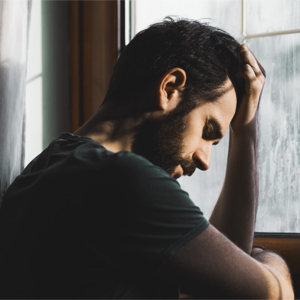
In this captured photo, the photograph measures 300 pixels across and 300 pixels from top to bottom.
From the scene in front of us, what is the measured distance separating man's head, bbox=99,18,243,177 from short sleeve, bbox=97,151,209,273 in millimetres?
275

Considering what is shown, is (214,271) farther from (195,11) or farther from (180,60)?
(195,11)

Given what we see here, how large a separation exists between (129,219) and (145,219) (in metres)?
0.02

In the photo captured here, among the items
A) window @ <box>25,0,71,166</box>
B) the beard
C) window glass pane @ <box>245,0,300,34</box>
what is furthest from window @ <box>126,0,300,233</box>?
window @ <box>25,0,71,166</box>

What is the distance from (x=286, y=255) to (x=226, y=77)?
0.51 meters

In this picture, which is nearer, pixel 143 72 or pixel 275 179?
pixel 143 72

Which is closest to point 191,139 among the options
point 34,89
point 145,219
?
point 145,219

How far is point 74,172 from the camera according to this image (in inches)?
25.8

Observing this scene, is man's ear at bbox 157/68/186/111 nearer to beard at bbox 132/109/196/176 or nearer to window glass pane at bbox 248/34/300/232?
beard at bbox 132/109/196/176

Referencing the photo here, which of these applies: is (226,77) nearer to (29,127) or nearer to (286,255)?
(286,255)

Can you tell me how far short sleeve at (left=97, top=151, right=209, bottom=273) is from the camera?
60 cm

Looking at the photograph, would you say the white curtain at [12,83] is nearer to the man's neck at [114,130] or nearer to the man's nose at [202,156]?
the man's neck at [114,130]

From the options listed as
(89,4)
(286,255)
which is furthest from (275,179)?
(89,4)

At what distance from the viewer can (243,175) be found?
108 centimetres

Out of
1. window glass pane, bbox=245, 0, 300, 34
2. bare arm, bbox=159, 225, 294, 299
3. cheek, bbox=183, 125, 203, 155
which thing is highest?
window glass pane, bbox=245, 0, 300, 34
